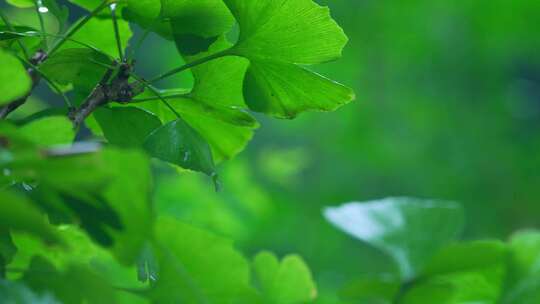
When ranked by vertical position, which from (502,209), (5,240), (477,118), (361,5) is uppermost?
(5,240)

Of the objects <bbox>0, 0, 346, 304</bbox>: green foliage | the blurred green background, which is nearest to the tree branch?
<bbox>0, 0, 346, 304</bbox>: green foliage

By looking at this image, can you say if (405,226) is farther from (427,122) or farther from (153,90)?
(427,122)

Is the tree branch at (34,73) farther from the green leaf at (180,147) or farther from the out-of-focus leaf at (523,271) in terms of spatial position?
the out-of-focus leaf at (523,271)

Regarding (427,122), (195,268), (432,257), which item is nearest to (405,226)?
(432,257)

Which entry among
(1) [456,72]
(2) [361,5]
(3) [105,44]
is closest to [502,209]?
(1) [456,72]

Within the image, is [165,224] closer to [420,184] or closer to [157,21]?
[157,21]

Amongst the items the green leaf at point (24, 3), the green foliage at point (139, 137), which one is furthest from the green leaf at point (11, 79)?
the green leaf at point (24, 3)
